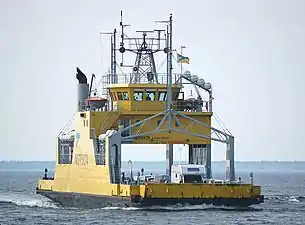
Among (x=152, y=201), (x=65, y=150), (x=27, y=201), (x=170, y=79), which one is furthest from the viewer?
(x=27, y=201)

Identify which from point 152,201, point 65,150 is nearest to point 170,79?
point 152,201

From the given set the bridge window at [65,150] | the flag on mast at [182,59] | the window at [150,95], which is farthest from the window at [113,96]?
the bridge window at [65,150]

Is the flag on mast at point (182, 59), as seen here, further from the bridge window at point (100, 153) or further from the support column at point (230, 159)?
the bridge window at point (100, 153)

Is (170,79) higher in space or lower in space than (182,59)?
lower

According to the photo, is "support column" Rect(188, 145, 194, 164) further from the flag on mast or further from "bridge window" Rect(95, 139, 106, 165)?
"bridge window" Rect(95, 139, 106, 165)

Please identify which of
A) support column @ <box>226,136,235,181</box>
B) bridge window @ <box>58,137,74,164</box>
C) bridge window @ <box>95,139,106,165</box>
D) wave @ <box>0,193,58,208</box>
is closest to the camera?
support column @ <box>226,136,235,181</box>

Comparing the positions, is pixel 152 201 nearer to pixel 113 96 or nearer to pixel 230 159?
pixel 230 159

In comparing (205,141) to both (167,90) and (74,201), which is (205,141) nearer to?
(167,90)

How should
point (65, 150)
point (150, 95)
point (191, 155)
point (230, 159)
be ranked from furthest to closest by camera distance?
→ point (65, 150)
point (191, 155)
point (150, 95)
point (230, 159)

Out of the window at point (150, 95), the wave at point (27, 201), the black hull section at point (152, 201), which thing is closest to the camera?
the black hull section at point (152, 201)

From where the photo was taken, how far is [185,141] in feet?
186

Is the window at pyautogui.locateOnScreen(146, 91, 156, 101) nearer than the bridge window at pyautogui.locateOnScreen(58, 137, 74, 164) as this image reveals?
Yes

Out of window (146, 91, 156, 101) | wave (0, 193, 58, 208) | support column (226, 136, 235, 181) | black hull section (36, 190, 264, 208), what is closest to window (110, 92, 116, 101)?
window (146, 91, 156, 101)

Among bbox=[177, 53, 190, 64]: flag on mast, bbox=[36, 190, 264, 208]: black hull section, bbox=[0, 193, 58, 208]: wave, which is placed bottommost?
bbox=[0, 193, 58, 208]: wave
